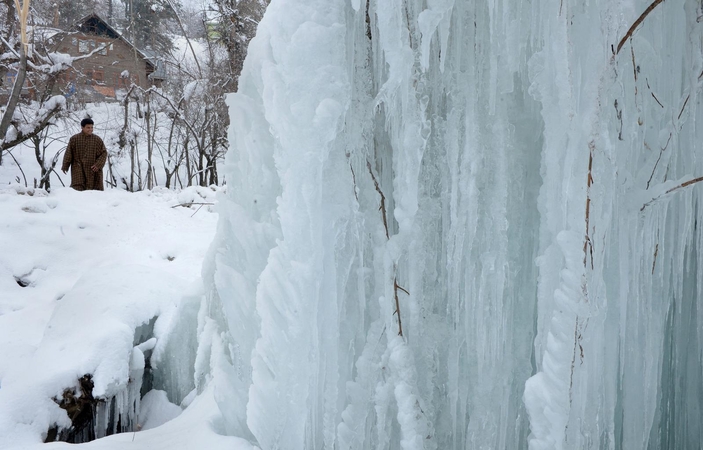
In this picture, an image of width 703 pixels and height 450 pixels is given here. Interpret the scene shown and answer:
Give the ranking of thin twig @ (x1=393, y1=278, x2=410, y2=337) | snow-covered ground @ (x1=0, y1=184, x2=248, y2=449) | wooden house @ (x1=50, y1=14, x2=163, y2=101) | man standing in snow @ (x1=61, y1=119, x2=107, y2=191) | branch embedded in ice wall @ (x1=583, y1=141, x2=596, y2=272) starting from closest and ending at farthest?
branch embedded in ice wall @ (x1=583, y1=141, x2=596, y2=272) → thin twig @ (x1=393, y1=278, x2=410, y2=337) → snow-covered ground @ (x1=0, y1=184, x2=248, y2=449) → man standing in snow @ (x1=61, y1=119, x2=107, y2=191) → wooden house @ (x1=50, y1=14, x2=163, y2=101)

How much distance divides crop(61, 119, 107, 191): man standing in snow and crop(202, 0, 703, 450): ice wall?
5920 millimetres

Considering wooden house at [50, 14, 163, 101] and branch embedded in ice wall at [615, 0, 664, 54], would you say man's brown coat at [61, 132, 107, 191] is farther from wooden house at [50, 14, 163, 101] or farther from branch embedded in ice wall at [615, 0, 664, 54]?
branch embedded in ice wall at [615, 0, 664, 54]

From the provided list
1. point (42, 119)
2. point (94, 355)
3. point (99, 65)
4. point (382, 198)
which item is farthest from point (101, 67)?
point (382, 198)

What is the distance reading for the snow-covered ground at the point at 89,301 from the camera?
258 cm

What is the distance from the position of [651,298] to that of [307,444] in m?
1.26

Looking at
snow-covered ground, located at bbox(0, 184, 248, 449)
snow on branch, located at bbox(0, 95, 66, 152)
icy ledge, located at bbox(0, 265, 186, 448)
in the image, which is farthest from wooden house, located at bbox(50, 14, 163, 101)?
icy ledge, located at bbox(0, 265, 186, 448)

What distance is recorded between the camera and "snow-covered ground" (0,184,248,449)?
8.45ft

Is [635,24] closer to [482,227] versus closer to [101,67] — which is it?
[482,227]

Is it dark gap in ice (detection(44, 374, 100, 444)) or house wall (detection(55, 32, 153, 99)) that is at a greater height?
house wall (detection(55, 32, 153, 99))

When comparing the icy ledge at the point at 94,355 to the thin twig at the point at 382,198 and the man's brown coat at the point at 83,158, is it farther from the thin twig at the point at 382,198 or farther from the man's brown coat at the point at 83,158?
the man's brown coat at the point at 83,158

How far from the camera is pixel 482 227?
1648 millimetres

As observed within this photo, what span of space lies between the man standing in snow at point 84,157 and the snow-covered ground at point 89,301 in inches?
32.5

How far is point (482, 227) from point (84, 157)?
6.70 metres

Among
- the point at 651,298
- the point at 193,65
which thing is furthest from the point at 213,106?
the point at 651,298
